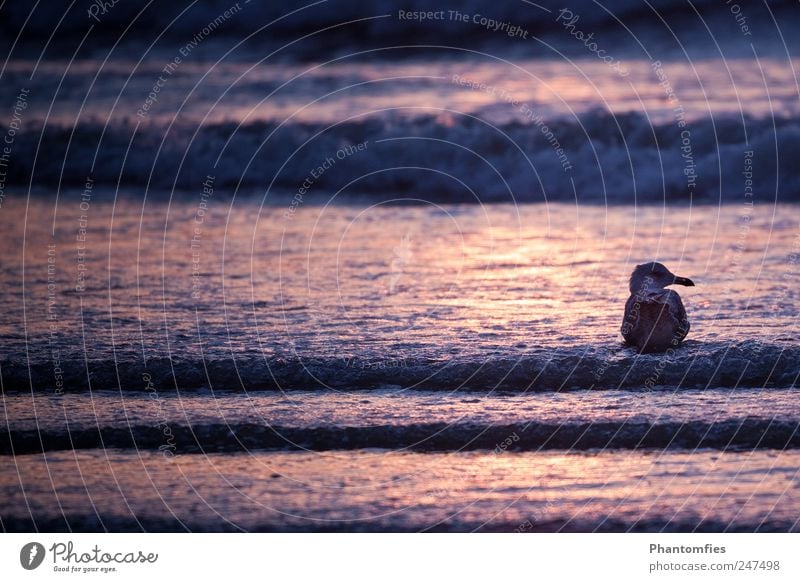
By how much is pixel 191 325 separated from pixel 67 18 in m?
4.89

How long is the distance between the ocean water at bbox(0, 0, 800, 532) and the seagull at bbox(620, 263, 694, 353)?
0.19m

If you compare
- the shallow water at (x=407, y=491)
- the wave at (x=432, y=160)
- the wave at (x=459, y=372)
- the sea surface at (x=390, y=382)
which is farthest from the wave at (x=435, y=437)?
the wave at (x=432, y=160)

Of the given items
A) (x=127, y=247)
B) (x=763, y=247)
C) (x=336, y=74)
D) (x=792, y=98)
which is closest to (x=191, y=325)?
(x=127, y=247)

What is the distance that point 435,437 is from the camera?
8297mm

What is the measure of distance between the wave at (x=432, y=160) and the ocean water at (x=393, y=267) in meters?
0.04

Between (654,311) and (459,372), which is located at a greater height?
(654,311)

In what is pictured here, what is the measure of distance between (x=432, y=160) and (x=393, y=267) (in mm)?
3370

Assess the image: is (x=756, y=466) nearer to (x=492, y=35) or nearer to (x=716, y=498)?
(x=716, y=498)

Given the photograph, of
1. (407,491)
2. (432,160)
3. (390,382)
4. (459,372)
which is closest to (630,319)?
(459,372)

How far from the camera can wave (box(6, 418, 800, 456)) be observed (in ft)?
27.0

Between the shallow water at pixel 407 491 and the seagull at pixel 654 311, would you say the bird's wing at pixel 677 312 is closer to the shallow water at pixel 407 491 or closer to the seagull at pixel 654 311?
the seagull at pixel 654 311

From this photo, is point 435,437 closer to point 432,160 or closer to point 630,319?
point 630,319

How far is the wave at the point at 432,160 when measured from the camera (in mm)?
15242

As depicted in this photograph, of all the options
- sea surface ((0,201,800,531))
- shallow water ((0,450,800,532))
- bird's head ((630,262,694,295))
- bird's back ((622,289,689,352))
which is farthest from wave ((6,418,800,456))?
bird's head ((630,262,694,295))
